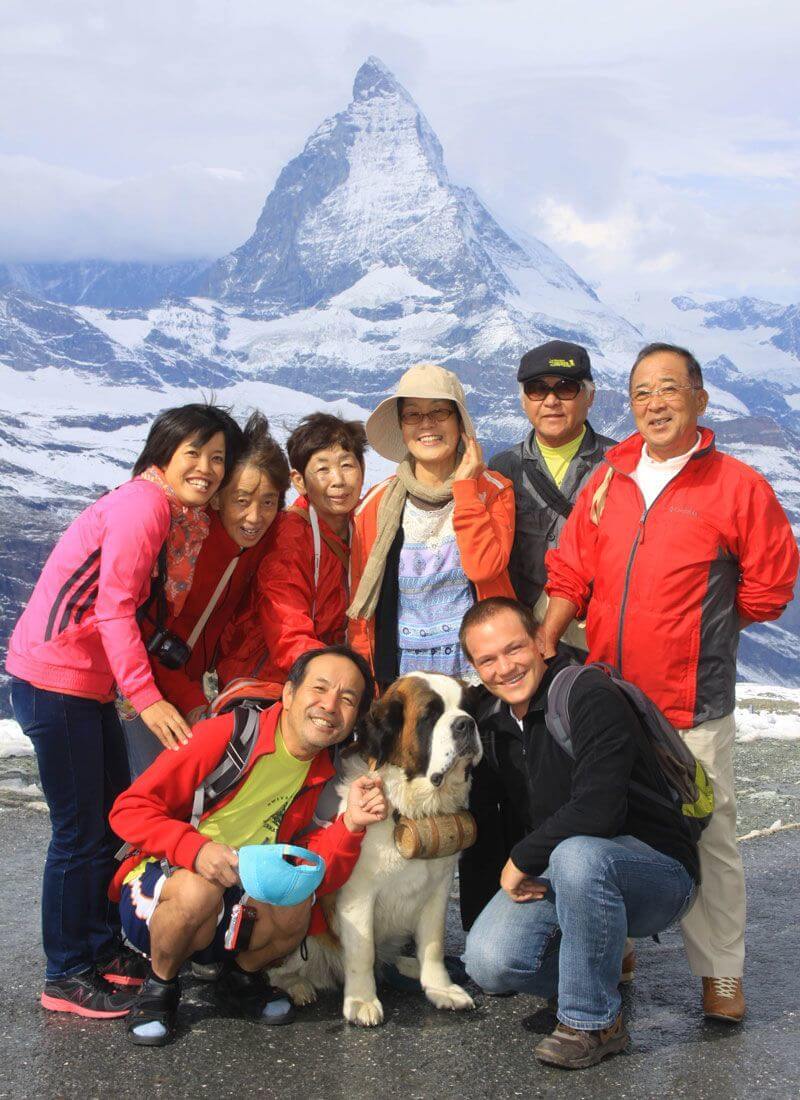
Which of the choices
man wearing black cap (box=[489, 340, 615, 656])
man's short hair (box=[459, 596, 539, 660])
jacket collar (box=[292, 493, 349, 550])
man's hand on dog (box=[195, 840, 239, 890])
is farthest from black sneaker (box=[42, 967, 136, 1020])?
man wearing black cap (box=[489, 340, 615, 656])

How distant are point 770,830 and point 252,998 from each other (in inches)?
167

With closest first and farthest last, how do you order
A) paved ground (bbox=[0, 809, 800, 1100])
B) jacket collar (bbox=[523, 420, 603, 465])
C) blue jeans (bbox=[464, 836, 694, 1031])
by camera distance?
paved ground (bbox=[0, 809, 800, 1100]) → blue jeans (bbox=[464, 836, 694, 1031]) → jacket collar (bbox=[523, 420, 603, 465])

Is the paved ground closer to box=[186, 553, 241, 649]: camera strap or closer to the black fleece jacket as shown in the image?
the black fleece jacket

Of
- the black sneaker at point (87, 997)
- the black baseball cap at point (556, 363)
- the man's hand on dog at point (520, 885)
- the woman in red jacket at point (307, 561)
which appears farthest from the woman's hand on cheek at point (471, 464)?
the black sneaker at point (87, 997)

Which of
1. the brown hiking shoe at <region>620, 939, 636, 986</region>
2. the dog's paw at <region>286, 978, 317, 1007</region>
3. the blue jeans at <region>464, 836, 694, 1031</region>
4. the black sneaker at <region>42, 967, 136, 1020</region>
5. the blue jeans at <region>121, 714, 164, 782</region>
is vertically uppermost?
the blue jeans at <region>121, 714, 164, 782</region>

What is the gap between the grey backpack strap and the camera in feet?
14.4

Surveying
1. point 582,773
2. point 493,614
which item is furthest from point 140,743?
point 582,773

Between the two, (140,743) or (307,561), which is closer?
(140,743)

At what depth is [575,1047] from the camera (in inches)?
164

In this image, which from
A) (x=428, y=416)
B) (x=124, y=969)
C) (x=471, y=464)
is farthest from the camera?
Answer: (x=428, y=416)

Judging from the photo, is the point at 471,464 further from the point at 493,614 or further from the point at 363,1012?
the point at 363,1012

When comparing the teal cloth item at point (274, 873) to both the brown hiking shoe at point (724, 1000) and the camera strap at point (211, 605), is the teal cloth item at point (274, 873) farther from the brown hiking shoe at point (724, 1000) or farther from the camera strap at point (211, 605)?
the brown hiking shoe at point (724, 1000)

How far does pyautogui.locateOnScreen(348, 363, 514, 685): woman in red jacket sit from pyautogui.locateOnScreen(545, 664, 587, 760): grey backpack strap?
2.78 ft

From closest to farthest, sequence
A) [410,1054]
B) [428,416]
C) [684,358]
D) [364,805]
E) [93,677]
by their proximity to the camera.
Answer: [410,1054], [364,805], [93,677], [684,358], [428,416]
